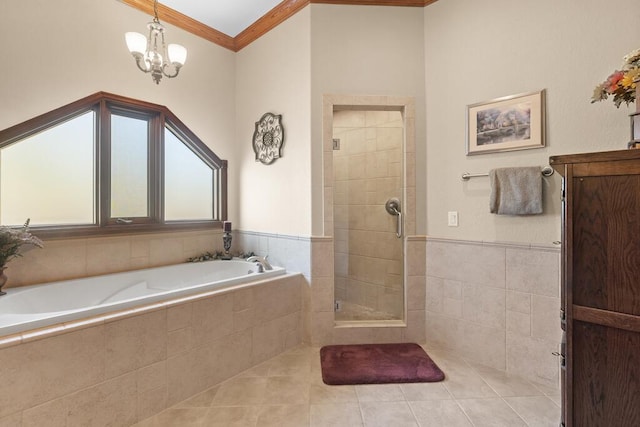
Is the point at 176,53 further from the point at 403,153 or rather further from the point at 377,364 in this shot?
the point at 377,364

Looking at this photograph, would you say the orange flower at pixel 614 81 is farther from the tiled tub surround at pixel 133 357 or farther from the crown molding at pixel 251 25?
the tiled tub surround at pixel 133 357

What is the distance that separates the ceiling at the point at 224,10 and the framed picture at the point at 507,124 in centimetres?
203

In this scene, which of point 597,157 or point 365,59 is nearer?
point 597,157

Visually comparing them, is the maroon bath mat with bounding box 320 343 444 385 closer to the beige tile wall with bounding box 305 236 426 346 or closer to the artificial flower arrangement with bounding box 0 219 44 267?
the beige tile wall with bounding box 305 236 426 346

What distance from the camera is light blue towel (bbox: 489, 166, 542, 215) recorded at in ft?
6.25

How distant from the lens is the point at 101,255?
240 cm

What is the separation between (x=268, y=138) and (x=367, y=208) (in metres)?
1.20

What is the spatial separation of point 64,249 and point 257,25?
2.61 meters

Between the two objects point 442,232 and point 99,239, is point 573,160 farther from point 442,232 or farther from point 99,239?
point 99,239

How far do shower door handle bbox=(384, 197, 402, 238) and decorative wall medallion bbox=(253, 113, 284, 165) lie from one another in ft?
3.75

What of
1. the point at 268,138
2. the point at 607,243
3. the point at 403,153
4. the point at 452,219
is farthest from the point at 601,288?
the point at 268,138

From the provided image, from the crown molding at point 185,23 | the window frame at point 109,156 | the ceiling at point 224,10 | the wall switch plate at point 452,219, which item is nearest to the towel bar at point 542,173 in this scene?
the wall switch plate at point 452,219

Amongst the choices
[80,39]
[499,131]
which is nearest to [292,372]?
[499,131]

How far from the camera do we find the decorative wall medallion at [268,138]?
2.80 metres
